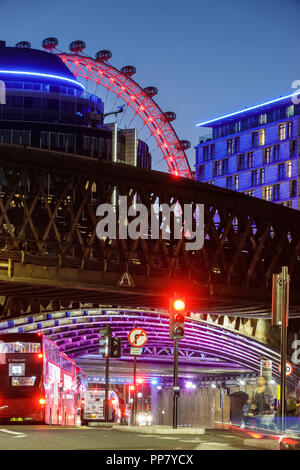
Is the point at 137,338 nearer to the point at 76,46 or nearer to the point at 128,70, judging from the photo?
the point at 76,46

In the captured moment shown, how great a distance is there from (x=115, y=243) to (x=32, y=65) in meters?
84.7

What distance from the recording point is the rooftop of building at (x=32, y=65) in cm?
12456

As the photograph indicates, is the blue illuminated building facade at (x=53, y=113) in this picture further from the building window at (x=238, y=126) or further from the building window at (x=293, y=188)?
the building window at (x=238, y=126)

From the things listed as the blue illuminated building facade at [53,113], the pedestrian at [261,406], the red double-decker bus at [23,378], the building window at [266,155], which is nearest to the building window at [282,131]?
the building window at [266,155]

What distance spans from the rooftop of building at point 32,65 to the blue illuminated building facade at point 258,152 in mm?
35979

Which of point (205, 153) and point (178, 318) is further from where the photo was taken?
point (205, 153)

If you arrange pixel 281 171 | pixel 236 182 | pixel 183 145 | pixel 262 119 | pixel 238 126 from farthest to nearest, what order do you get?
pixel 238 126 < pixel 236 182 < pixel 262 119 < pixel 281 171 < pixel 183 145

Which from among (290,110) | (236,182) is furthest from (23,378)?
(236,182)

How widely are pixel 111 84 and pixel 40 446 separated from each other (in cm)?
10101

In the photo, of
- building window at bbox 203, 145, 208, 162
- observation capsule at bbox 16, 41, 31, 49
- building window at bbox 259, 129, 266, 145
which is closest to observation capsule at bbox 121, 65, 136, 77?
observation capsule at bbox 16, 41, 31, 49

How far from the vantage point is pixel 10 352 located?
125ft

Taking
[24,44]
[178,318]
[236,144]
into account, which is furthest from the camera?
[236,144]

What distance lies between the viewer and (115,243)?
4616 cm
